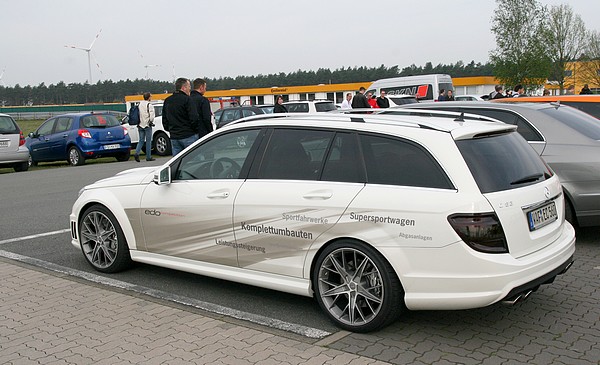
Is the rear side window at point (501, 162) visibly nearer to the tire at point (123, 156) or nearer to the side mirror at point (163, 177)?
the side mirror at point (163, 177)

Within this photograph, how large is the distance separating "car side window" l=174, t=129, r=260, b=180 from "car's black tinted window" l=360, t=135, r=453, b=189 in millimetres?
1151

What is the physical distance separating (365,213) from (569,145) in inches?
139

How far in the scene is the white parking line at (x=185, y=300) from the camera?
15.3 feet

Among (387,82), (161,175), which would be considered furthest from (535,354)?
(387,82)

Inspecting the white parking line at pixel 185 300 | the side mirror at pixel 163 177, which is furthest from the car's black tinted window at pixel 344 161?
the side mirror at pixel 163 177

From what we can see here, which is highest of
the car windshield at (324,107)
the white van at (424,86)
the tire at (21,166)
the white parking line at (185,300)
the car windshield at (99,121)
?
the white van at (424,86)

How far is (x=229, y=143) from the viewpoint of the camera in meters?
5.54

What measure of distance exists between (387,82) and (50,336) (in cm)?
2841

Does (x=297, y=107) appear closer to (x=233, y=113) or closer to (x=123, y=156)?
(x=233, y=113)

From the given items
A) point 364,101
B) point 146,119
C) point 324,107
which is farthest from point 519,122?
point 324,107

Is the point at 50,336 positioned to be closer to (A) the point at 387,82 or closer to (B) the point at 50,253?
(B) the point at 50,253

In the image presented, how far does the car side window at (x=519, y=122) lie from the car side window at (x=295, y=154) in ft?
10.5

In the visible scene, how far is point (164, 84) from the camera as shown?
356ft

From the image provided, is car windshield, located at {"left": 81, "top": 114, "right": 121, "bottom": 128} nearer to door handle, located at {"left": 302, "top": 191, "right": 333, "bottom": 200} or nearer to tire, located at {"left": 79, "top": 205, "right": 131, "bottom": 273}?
tire, located at {"left": 79, "top": 205, "right": 131, "bottom": 273}
